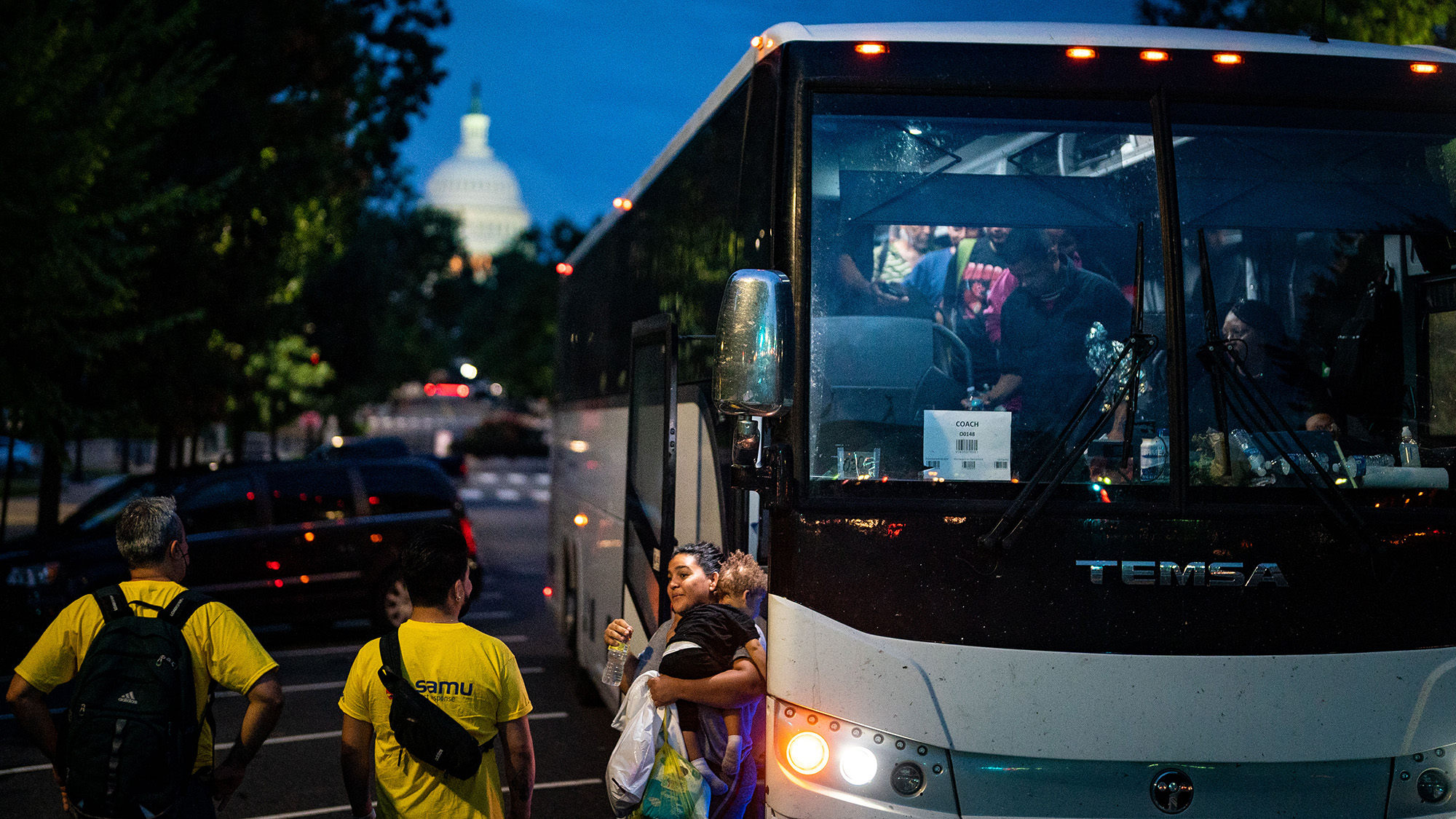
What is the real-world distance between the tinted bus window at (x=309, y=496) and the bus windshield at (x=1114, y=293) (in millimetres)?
9710

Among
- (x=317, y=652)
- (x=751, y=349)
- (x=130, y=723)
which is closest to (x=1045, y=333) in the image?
(x=751, y=349)

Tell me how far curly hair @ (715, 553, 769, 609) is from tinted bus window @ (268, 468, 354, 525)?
9.23 m

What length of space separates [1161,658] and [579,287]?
7.41m

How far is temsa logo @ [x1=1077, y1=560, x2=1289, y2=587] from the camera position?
164 inches

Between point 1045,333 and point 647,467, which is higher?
point 1045,333

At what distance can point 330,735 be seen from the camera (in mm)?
9047

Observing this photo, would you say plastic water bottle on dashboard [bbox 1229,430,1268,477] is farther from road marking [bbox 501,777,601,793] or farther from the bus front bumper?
road marking [bbox 501,777,601,793]

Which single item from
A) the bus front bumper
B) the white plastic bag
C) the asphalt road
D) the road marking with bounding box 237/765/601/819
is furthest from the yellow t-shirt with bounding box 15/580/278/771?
the asphalt road

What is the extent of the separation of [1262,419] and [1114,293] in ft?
1.95

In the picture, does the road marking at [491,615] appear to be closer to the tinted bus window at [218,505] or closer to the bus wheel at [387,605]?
the bus wheel at [387,605]

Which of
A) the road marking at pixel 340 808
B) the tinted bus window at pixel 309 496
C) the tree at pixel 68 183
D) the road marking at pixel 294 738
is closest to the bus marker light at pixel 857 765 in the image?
the road marking at pixel 340 808

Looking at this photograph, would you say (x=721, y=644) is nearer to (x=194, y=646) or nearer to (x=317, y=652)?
(x=194, y=646)

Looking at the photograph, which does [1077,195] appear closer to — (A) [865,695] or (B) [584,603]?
(A) [865,695]

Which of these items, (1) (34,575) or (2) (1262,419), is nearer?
(2) (1262,419)
